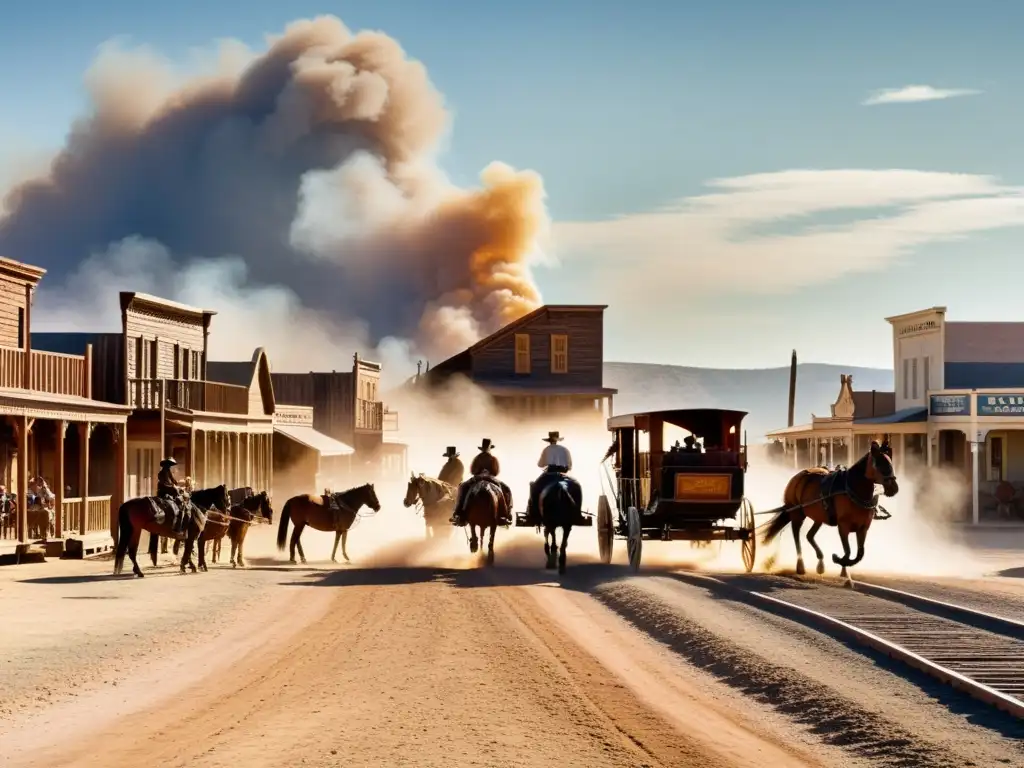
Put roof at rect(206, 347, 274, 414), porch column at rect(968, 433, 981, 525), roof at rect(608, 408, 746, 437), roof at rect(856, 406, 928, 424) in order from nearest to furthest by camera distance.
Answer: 1. roof at rect(608, 408, 746, 437)
2. porch column at rect(968, 433, 981, 525)
3. roof at rect(206, 347, 274, 414)
4. roof at rect(856, 406, 928, 424)

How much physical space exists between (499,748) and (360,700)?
2.64m

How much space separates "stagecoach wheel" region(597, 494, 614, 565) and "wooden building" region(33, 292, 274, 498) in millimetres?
13191

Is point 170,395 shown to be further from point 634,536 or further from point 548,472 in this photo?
point 634,536

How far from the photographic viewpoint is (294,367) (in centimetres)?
13962

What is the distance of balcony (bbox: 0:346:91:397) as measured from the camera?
111ft

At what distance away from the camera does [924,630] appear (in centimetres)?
1975

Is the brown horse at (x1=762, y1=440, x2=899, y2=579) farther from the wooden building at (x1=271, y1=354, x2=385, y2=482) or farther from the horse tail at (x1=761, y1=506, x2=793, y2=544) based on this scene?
the wooden building at (x1=271, y1=354, x2=385, y2=482)

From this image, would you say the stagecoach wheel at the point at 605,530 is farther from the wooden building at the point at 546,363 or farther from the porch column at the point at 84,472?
the wooden building at the point at 546,363

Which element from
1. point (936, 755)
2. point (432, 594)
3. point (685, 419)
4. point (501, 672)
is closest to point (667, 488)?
point (685, 419)

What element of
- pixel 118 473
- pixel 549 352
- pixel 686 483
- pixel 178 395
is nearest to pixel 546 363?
pixel 549 352

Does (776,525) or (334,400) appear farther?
(334,400)

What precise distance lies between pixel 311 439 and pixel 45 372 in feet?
93.7

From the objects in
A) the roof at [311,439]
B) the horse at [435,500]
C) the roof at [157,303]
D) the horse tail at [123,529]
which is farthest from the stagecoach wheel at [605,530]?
the roof at [311,439]

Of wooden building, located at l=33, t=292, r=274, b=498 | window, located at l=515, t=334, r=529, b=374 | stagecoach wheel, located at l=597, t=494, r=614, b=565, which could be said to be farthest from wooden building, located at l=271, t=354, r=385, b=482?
stagecoach wheel, located at l=597, t=494, r=614, b=565
